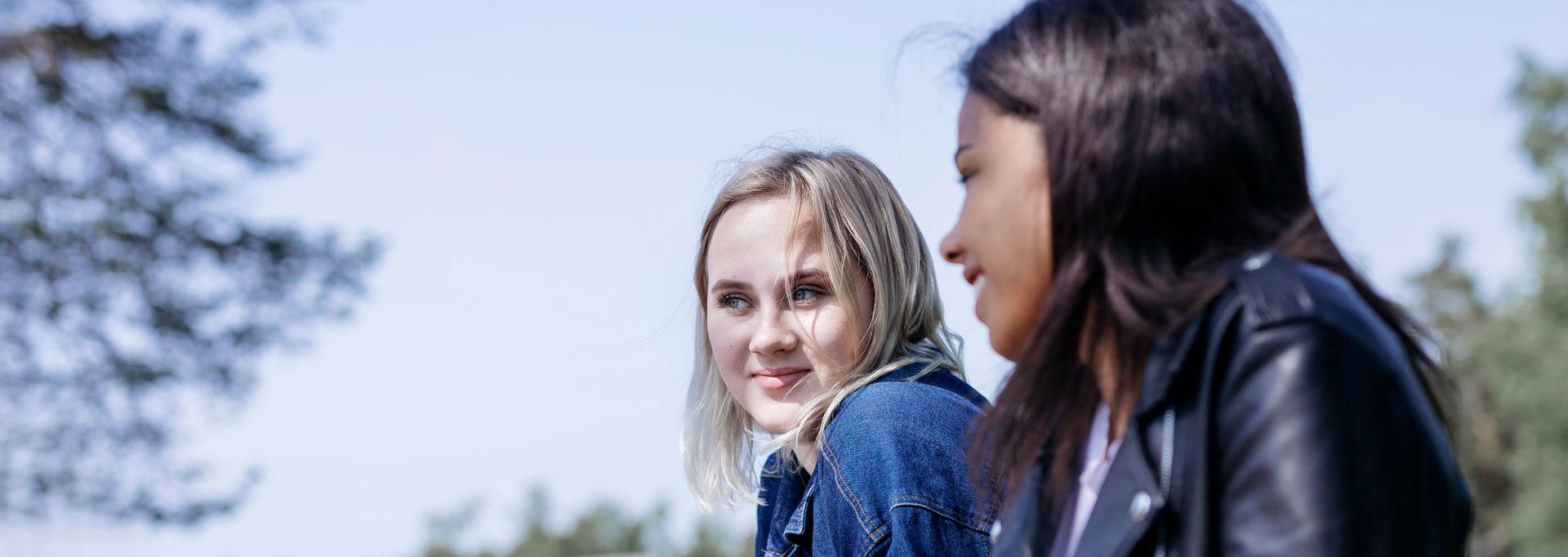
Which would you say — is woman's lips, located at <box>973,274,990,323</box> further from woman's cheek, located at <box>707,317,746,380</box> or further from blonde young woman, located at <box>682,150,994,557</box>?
woman's cheek, located at <box>707,317,746,380</box>

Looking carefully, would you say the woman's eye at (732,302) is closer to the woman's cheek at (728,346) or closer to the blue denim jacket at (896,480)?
the woman's cheek at (728,346)

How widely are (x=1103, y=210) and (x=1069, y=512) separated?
380 mm

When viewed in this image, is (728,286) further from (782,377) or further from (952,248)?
(952,248)

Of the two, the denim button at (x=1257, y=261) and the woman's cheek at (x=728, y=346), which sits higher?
the woman's cheek at (x=728, y=346)

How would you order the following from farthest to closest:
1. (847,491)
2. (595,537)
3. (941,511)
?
1. (595,537)
2. (847,491)
3. (941,511)

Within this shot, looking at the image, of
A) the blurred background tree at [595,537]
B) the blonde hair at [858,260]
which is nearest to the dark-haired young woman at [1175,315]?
the blonde hair at [858,260]

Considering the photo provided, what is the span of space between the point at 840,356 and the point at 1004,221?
142 cm

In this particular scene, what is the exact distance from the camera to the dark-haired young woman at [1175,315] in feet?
3.83

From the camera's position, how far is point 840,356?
9.41 feet

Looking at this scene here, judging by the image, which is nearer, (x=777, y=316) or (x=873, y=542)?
(x=873, y=542)

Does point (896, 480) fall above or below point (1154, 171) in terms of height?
below

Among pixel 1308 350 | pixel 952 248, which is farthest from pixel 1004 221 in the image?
pixel 1308 350

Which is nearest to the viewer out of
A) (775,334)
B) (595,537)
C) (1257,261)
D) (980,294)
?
(1257,261)

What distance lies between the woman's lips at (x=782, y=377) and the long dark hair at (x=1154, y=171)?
4.75 ft
